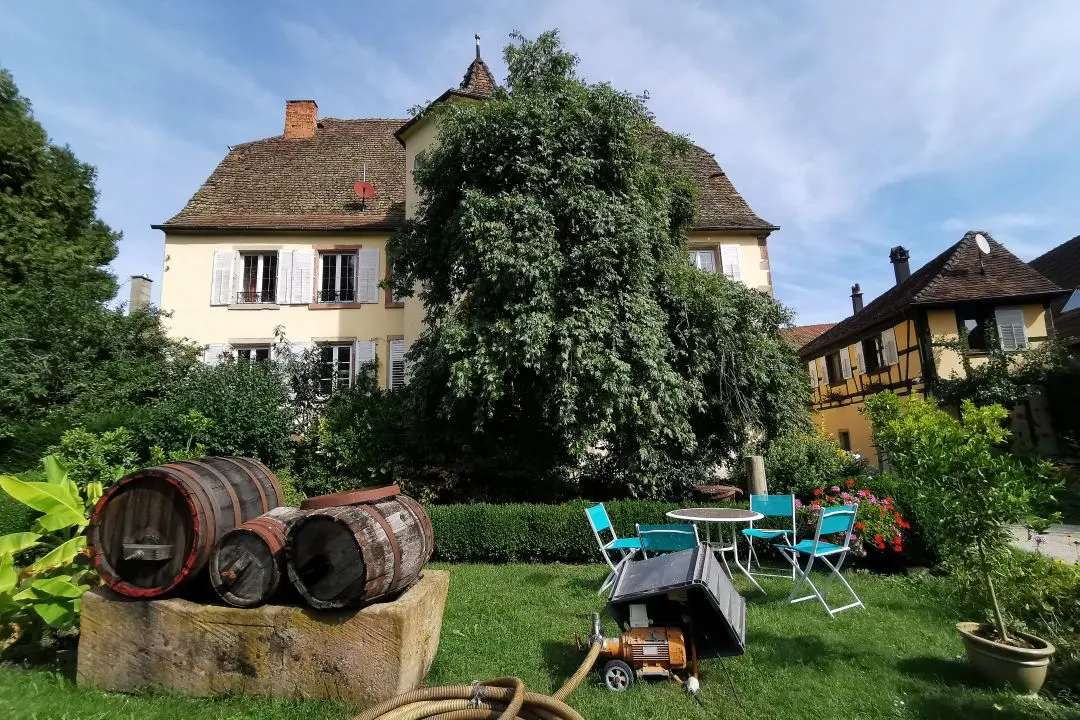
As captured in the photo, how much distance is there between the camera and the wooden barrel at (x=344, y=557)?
336cm

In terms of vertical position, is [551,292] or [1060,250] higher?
[1060,250]

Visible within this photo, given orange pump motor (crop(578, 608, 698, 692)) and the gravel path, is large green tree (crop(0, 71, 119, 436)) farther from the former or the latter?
the gravel path

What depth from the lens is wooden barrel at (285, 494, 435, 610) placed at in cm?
336

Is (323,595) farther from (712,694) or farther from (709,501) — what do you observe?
(709,501)

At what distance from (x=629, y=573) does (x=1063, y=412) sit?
58.5 feet

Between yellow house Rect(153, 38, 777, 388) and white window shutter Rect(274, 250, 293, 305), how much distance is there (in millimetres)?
29

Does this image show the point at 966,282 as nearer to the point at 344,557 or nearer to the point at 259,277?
the point at 344,557

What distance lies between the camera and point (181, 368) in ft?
44.1

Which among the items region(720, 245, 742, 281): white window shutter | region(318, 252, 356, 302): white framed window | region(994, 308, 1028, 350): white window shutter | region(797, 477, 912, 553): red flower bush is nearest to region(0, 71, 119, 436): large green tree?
region(318, 252, 356, 302): white framed window

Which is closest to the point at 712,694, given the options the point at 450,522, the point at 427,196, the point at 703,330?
the point at 450,522

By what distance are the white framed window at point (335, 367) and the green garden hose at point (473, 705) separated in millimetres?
11032

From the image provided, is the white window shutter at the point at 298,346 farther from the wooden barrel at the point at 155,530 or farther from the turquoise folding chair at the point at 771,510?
the turquoise folding chair at the point at 771,510

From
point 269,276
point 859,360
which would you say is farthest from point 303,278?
point 859,360

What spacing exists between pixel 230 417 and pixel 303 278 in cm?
649
